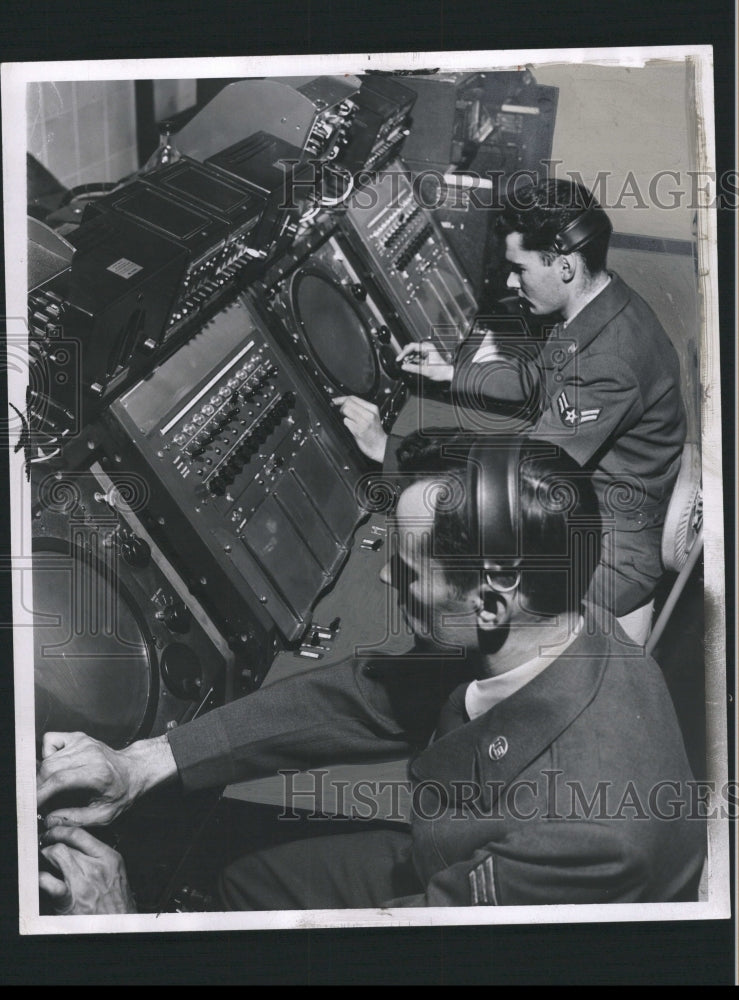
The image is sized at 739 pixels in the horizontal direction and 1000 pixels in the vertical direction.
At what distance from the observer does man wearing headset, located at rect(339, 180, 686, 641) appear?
2500 millimetres

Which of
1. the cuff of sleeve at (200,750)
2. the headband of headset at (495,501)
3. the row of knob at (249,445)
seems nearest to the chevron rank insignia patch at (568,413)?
the headband of headset at (495,501)

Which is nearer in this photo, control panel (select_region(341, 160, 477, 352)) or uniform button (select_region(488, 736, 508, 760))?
uniform button (select_region(488, 736, 508, 760))

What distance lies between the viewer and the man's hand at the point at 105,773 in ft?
7.86

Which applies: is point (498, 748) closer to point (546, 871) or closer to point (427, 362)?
point (546, 871)

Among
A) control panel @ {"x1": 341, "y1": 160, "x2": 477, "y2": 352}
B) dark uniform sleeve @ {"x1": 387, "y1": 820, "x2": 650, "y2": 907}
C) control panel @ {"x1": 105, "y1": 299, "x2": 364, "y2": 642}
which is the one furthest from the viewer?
control panel @ {"x1": 341, "y1": 160, "x2": 477, "y2": 352}

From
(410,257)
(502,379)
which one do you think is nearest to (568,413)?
(502,379)

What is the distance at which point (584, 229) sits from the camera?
98.8 inches

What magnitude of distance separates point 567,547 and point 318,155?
1155mm

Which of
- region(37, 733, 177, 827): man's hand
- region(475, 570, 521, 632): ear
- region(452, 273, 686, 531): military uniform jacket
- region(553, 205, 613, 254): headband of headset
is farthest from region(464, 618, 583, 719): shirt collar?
region(553, 205, 613, 254): headband of headset

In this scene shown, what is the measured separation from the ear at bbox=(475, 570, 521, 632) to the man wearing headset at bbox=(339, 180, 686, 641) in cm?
21

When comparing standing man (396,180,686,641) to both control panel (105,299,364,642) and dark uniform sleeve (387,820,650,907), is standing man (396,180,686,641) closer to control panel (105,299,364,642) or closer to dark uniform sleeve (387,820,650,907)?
control panel (105,299,364,642)

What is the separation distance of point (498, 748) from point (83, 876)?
105cm

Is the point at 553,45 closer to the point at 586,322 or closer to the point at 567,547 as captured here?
the point at 586,322

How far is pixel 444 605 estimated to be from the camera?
2469 millimetres
